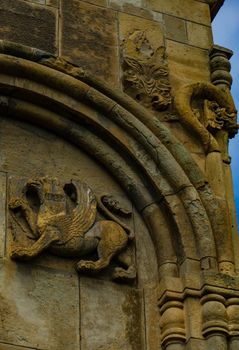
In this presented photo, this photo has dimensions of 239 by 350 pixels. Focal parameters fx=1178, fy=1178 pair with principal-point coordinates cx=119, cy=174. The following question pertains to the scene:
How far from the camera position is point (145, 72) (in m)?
12.0

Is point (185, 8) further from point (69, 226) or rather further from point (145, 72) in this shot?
point (69, 226)

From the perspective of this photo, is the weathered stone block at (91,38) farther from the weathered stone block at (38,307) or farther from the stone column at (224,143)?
the weathered stone block at (38,307)

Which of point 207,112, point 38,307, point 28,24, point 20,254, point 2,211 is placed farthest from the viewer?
point 207,112

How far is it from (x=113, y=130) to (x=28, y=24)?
1429mm

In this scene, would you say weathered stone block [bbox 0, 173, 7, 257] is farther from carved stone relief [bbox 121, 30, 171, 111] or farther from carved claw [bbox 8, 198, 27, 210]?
carved stone relief [bbox 121, 30, 171, 111]

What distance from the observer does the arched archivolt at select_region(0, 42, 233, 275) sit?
11.2 metres

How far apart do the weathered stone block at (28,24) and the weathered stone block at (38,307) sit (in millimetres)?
2420

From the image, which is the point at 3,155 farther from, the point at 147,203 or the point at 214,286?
the point at 214,286

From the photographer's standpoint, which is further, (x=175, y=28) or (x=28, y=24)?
(x=175, y=28)

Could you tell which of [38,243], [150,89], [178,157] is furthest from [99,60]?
[38,243]

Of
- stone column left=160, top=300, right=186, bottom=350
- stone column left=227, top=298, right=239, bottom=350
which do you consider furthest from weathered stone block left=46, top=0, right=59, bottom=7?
stone column left=227, top=298, right=239, bottom=350

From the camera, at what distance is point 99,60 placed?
468 inches

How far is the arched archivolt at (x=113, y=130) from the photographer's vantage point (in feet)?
36.6

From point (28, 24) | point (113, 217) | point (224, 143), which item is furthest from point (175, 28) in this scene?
point (113, 217)
